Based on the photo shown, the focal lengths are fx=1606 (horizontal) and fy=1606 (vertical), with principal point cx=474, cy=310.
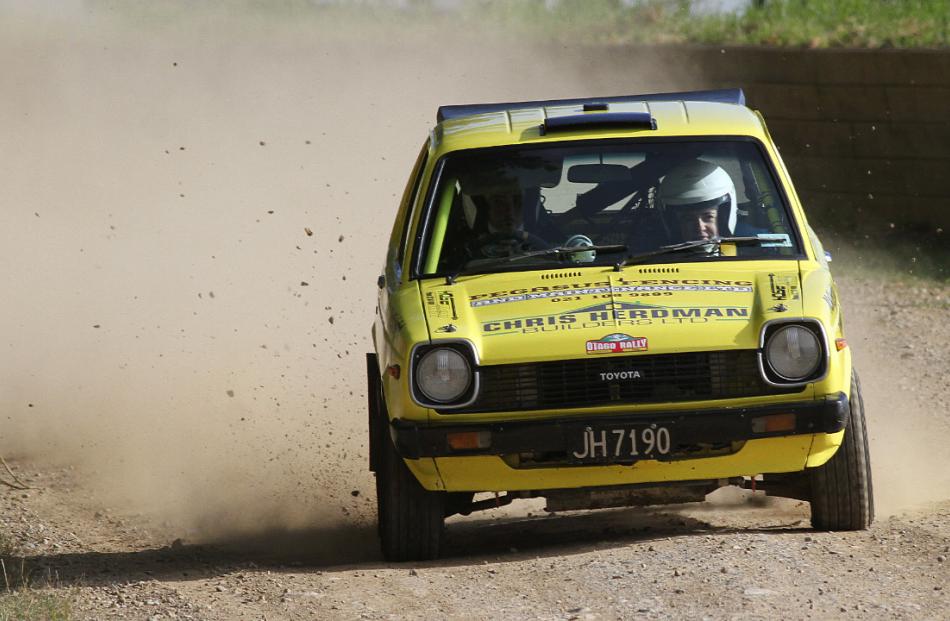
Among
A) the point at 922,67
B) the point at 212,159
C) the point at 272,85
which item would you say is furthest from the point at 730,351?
the point at 272,85

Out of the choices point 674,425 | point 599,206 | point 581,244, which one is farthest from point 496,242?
point 674,425

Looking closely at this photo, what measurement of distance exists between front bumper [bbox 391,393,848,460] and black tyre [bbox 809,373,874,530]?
1.15 ft

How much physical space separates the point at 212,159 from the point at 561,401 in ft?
37.4

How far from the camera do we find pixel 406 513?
242 inches

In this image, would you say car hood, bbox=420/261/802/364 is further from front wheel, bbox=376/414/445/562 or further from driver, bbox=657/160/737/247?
front wheel, bbox=376/414/445/562

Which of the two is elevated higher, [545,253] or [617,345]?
[545,253]

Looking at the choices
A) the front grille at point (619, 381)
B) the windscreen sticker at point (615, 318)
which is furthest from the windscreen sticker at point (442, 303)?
the front grille at point (619, 381)

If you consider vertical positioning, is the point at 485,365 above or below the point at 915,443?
above

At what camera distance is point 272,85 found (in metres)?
18.4

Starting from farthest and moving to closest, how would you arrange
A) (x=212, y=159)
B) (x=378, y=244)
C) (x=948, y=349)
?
(x=212, y=159), (x=378, y=244), (x=948, y=349)

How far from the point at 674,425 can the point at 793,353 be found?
502 mm

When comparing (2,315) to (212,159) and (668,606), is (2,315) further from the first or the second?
(668,606)

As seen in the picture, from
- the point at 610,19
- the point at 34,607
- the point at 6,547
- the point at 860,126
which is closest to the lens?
the point at 34,607

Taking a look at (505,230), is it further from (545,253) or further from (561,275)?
(561,275)
